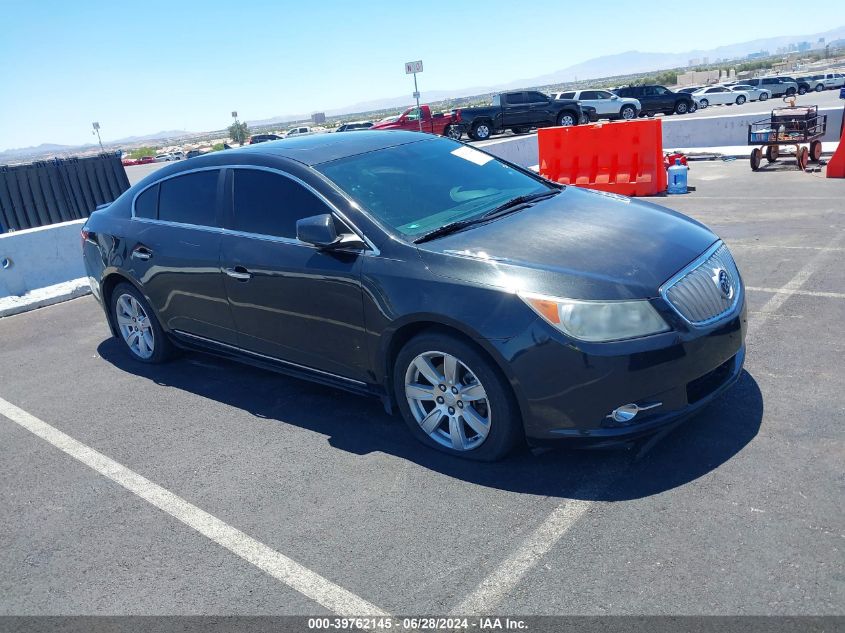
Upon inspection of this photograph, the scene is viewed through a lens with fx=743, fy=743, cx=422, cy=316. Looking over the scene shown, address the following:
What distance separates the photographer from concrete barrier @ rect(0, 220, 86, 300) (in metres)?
8.86

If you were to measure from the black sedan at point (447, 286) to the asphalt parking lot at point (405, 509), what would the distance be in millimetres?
315

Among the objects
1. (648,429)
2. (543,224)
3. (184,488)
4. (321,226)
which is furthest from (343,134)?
(648,429)

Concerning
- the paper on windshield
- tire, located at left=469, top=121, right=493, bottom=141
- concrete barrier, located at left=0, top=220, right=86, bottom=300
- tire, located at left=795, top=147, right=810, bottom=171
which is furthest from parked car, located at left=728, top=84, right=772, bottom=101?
the paper on windshield

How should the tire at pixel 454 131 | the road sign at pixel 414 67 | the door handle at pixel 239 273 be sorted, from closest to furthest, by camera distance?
1. the door handle at pixel 239 273
2. the road sign at pixel 414 67
3. the tire at pixel 454 131

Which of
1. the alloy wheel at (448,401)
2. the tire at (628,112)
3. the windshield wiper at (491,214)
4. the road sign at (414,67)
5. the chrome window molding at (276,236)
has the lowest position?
the tire at (628,112)

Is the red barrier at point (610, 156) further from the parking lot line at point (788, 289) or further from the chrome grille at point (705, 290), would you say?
the chrome grille at point (705, 290)

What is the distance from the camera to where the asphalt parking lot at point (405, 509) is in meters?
3.00

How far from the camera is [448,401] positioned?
3980 mm

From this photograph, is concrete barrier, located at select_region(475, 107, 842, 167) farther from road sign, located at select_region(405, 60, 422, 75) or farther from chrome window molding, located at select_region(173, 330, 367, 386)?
chrome window molding, located at select_region(173, 330, 367, 386)

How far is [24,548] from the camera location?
3.69 m

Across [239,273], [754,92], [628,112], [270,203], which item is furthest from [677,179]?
[754,92]

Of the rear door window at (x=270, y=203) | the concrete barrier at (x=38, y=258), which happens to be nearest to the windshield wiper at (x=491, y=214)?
the rear door window at (x=270, y=203)

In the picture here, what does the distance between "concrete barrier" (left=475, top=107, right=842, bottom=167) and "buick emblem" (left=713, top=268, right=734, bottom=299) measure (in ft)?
41.8

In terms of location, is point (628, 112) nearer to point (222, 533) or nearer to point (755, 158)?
point (755, 158)
